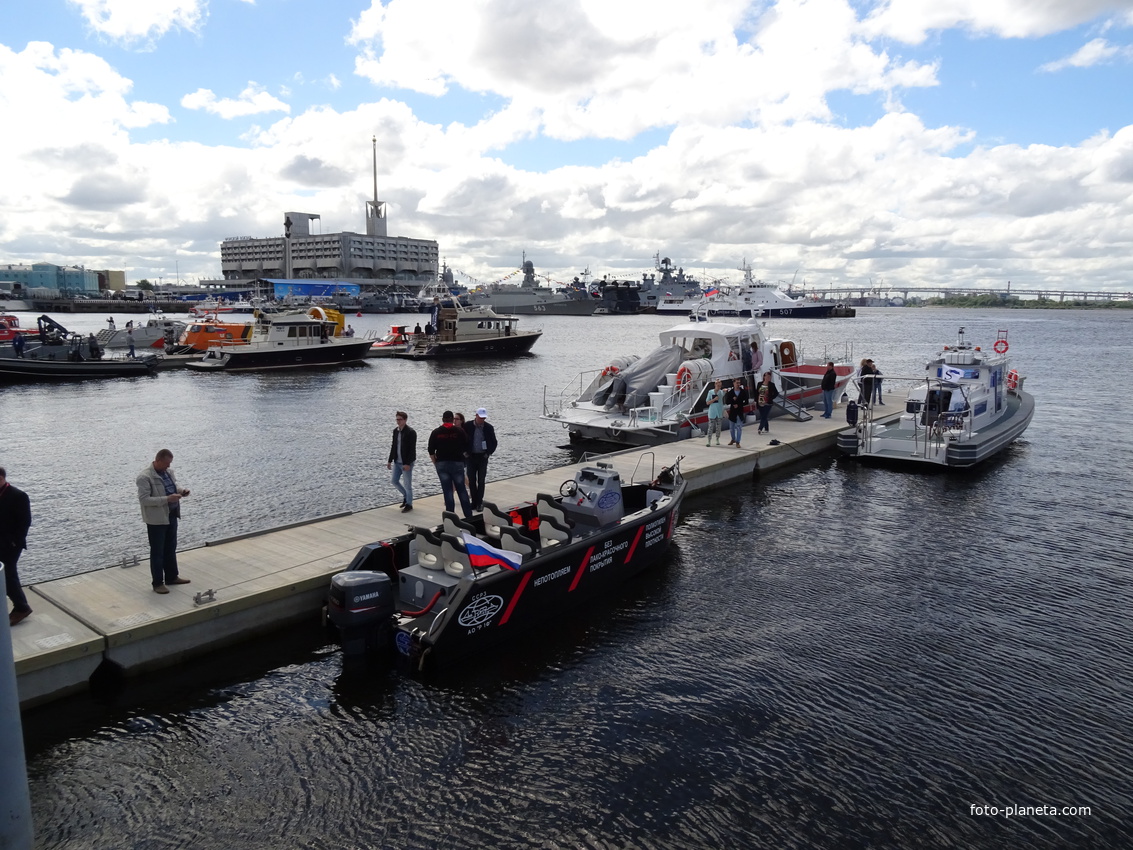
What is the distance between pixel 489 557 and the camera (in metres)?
9.33

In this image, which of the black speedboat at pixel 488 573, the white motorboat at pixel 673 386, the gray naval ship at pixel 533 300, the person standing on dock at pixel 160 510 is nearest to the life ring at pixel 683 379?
the white motorboat at pixel 673 386

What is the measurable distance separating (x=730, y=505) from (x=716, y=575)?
447 centimetres

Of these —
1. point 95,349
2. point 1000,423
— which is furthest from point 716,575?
point 95,349

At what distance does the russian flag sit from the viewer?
933 cm

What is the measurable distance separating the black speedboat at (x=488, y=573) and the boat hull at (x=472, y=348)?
4288cm

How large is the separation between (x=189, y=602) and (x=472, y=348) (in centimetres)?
4678

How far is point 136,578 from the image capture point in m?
9.56

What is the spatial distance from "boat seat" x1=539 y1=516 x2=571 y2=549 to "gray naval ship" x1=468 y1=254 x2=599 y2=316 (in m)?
Result: 151

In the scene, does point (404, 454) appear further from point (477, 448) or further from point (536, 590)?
point (536, 590)

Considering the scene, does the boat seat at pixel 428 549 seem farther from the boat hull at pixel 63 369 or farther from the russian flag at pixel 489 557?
the boat hull at pixel 63 369

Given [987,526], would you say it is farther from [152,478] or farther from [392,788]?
[152,478]

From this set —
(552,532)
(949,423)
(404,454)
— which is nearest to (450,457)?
(404,454)

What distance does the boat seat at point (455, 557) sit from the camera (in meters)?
9.14

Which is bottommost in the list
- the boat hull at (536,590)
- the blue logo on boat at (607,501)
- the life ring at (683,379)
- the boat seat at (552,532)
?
the boat hull at (536,590)
